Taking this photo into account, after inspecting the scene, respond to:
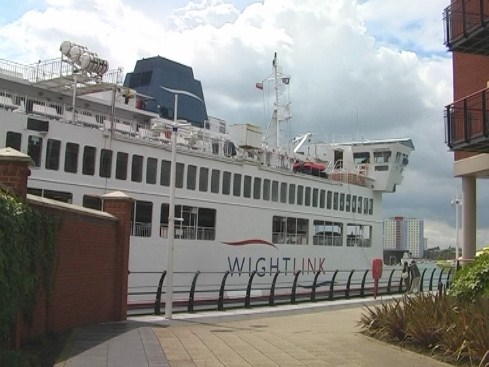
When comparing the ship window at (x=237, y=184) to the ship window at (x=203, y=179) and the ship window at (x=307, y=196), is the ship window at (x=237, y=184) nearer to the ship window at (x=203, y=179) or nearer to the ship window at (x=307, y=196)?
the ship window at (x=203, y=179)

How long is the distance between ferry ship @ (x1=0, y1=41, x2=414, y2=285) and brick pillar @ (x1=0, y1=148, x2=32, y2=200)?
8.26m

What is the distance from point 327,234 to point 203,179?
10.6 m

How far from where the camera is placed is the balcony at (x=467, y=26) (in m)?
14.3

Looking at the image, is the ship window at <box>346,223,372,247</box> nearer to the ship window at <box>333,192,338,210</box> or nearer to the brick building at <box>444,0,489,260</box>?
the ship window at <box>333,192,338,210</box>

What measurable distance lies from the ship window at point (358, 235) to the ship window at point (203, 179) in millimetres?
12408

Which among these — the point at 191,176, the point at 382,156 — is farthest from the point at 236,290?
the point at 382,156

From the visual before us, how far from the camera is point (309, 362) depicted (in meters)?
8.45

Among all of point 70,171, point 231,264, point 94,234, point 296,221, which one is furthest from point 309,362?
point 296,221

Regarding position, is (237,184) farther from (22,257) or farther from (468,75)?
(22,257)

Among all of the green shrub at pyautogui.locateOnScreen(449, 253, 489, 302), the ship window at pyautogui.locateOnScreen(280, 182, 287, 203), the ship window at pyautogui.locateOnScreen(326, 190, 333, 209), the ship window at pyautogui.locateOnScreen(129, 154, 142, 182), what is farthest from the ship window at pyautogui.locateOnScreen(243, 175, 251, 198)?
the green shrub at pyautogui.locateOnScreen(449, 253, 489, 302)

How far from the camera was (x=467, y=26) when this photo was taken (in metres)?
14.9

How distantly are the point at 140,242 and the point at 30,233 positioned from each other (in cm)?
1500

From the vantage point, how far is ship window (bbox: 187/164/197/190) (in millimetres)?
25297

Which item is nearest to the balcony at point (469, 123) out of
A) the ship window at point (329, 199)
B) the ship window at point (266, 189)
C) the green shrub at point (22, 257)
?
the green shrub at point (22, 257)
